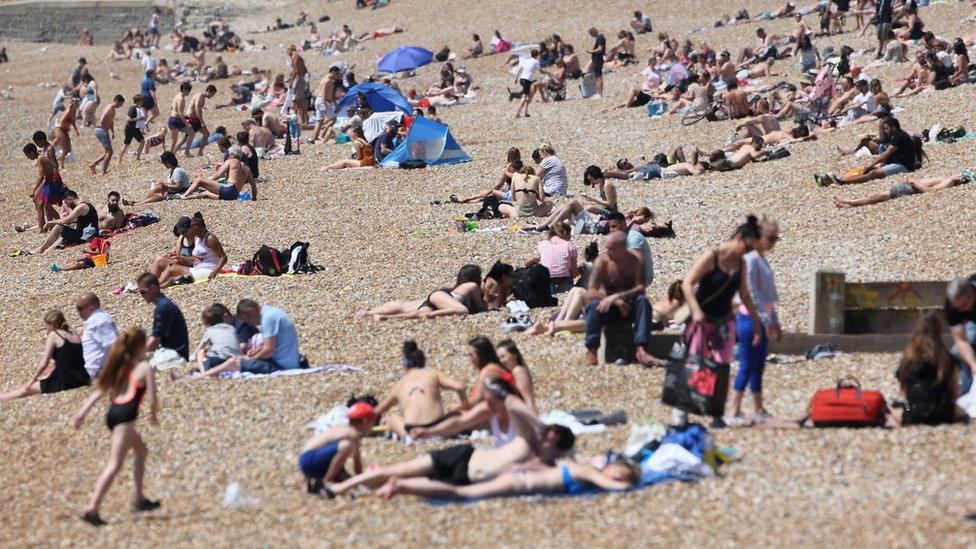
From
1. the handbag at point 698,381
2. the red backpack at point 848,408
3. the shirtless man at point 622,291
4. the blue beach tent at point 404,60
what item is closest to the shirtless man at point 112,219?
the shirtless man at point 622,291

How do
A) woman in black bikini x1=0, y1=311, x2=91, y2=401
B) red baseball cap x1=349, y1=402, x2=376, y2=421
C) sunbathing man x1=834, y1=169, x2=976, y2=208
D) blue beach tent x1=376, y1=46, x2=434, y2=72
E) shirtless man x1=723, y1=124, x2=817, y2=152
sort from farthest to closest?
1. blue beach tent x1=376, y1=46, x2=434, y2=72
2. shirtless man x1=723, y1=124, x2=817, y2=152
3. sunbathing man x1=834, y1=169, x2=976, y2=208
4. woman in black bikini x1=0, y1=311, x2=91, y2=401
5. red baseball cap x1=349, y1=402, x2=376, y2=421

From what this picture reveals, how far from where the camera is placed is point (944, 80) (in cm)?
2152

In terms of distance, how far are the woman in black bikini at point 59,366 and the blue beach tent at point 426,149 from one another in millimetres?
10835

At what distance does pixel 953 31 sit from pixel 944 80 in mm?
5771

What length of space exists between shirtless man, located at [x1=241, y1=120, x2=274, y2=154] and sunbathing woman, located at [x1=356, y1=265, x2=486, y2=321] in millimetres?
11309

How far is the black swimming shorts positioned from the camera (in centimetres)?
755

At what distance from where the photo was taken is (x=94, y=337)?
36.2 ft

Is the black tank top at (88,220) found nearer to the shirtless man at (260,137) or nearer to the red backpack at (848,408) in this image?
the shirtless man at (260,137)

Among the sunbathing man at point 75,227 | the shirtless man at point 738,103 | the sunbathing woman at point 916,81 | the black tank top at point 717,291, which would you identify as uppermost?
the sunbathing woman at point 916,81

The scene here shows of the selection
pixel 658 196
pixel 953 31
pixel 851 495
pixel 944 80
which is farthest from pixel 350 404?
pixel 953 31

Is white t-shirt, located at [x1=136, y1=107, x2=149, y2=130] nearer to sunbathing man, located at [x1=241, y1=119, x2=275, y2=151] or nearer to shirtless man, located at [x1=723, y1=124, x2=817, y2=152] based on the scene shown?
sunbathing man, located at [x1=241, y1=119, x2=275, y2=151]

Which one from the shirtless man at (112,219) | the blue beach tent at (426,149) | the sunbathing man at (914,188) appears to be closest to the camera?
the sunbathing man at (914,188)

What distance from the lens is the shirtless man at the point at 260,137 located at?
23344 mm

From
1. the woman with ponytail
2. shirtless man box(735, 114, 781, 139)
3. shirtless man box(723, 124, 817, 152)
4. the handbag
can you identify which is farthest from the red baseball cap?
shirtless man box(735, 114, 781, 139)
